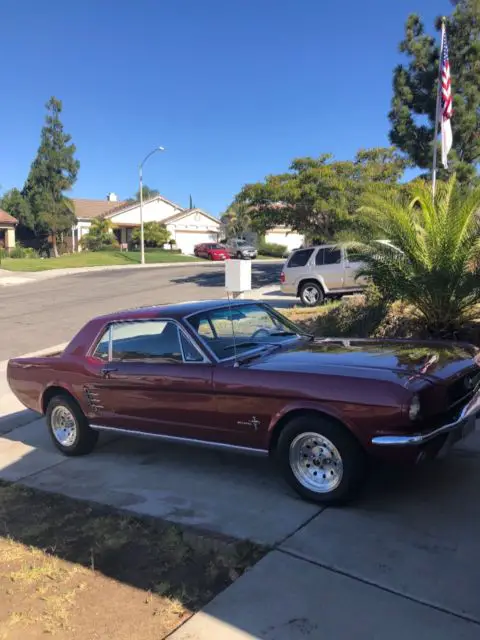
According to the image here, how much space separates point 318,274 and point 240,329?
36.5 feet

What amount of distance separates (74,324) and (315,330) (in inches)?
300

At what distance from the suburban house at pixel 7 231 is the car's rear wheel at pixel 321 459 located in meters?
50.1

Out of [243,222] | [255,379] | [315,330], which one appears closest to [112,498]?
[255,379]

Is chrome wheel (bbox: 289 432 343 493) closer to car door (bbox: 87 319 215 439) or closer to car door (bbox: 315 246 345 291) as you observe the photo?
car door (bbox: 87 319 215 439)

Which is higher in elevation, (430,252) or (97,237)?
(97,237)

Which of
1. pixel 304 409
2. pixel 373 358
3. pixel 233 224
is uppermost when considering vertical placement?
pixel 233 224

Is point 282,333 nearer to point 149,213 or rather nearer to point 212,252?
point 212,252

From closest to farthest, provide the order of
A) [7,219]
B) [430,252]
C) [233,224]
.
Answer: [430,252] → [7,219] → [233,224]

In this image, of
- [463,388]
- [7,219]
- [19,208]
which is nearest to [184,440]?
[463,388]

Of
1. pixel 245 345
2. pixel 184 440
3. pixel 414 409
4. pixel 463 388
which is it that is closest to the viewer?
pixel 414 409

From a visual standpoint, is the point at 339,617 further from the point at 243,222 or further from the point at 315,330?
the point at 243,222

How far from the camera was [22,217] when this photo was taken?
53.0 metres

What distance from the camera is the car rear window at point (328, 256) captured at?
16.0 meters

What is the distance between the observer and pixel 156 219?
63000mm
